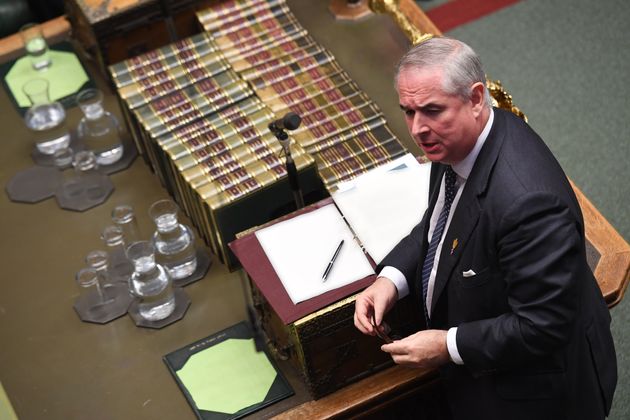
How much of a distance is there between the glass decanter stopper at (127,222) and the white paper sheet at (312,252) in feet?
1.73

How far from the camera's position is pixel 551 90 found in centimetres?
451

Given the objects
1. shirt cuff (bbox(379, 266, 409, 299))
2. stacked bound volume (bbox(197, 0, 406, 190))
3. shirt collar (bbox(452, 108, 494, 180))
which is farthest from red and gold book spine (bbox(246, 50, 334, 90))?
shirt collar (bbox(452, 108, 494, 180))

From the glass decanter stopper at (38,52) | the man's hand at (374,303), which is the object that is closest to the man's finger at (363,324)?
the man's hand at (374,303)

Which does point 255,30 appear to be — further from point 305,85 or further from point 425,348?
point 425,348

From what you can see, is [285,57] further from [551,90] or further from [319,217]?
[551,90]

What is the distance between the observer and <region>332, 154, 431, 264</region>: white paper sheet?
109 inches

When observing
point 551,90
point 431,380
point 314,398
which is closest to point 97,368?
point 314,398

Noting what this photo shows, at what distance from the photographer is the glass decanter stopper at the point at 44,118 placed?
3.61 meters

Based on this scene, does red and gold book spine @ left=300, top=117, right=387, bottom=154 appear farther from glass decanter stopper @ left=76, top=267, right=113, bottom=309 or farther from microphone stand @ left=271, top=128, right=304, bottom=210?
glass decanter stopper @ left=76, top=267, right=113, bottom=309

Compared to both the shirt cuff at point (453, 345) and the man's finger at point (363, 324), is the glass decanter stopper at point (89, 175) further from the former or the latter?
the shirt cuff at point (453, 345)

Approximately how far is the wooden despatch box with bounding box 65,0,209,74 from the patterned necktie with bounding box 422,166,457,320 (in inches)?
61.5

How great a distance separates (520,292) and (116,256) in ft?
4.71

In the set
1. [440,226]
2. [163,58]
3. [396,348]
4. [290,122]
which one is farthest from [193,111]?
[396,348]

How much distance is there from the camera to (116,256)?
319 cm
